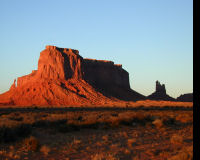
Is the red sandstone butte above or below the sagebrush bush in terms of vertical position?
above

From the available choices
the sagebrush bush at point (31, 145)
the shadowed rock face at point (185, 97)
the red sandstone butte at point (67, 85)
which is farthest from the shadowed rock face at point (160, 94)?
the sagebrush bush at point (31, 145)

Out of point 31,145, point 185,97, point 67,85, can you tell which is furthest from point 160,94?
point 31,145

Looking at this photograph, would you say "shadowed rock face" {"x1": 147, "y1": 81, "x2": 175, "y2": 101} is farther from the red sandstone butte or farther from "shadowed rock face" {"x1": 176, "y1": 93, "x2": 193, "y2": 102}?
the red sandstone butte

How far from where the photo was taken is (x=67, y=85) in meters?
78.0

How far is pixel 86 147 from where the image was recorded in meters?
9.00

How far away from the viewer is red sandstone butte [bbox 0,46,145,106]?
73438 millimetres

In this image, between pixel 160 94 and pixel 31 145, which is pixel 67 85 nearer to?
pixel 160 94

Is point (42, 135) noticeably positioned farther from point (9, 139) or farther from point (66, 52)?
point (66, 52)

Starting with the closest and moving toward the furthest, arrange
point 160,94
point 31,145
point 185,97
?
point 31,145 < point 160,94 < point 185,97

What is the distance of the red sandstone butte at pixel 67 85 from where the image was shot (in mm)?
73438

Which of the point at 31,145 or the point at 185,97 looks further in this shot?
the point at 185,97

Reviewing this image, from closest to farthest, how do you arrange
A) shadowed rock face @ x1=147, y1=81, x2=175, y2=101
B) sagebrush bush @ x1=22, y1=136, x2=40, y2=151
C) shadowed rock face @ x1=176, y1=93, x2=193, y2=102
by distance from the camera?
1. sagebrush bush @ x1=22, y1=136, x2=40, y2=151
2. shadowed rock face @ x1=147, y1=81, x2=175, y2=101
3. shadowed rock face @ x1=176, y1=93, x2=193, y2=102

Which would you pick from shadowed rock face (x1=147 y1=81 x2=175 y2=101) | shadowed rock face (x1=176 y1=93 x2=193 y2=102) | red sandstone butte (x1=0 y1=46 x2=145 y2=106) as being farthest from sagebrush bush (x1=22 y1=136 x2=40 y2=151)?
shadowed rock face (x1=176 y1=93 x2=193 y2=102)

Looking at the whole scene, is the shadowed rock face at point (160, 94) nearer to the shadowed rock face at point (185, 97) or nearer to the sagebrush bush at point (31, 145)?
the shadowed rock face at point (185, 97)
